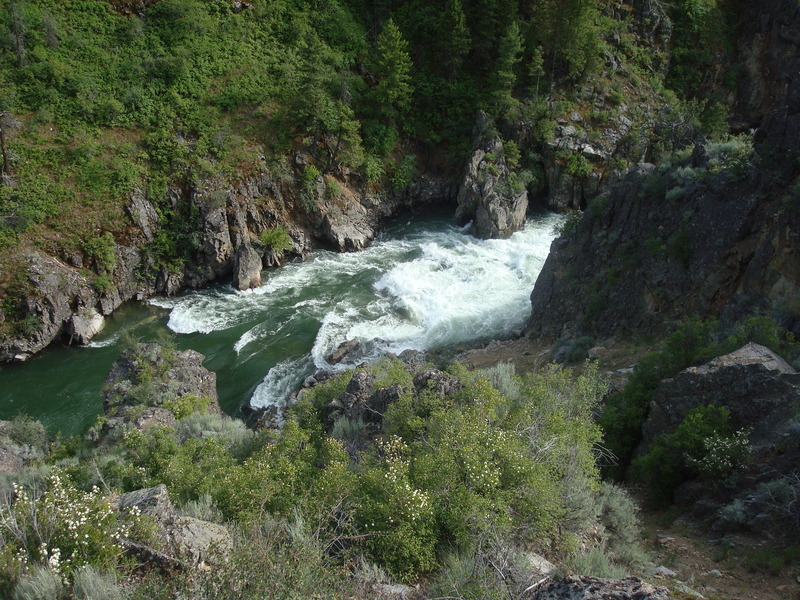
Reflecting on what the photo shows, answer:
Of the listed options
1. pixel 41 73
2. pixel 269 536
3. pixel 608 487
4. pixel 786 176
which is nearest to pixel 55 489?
pixel 269 536

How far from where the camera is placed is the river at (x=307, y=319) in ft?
71.5

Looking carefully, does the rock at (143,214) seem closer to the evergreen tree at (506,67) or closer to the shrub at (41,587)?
the evergreen tree at (506,67)

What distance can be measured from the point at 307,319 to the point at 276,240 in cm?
678

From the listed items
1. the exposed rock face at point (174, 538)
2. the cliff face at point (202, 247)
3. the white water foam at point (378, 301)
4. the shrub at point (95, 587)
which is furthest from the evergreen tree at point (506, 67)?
the shrub at point (95, 587)

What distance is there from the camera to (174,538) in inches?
266

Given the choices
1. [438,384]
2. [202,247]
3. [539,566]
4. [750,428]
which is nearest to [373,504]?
[539,566]

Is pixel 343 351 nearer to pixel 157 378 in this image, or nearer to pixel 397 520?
pixel 157 378

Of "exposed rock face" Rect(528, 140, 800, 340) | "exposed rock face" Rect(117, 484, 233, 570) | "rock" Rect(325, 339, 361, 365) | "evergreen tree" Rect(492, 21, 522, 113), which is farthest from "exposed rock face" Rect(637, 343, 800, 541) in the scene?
"evergreen tree" Rect(492, 21, 522, 113)

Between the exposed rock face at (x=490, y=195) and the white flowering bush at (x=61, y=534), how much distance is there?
28.4m

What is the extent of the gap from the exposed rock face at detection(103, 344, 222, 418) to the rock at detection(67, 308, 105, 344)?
7.89 meters

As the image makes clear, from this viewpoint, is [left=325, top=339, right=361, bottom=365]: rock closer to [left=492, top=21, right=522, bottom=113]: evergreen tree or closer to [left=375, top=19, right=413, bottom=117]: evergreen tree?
[left=375, top=19, right=413, bottom=117]: evergreen tree

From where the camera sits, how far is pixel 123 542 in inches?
258

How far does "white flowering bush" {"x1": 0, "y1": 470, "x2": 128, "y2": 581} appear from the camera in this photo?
6.29 metres

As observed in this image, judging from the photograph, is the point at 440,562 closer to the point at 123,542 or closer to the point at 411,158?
the point at 123,542
